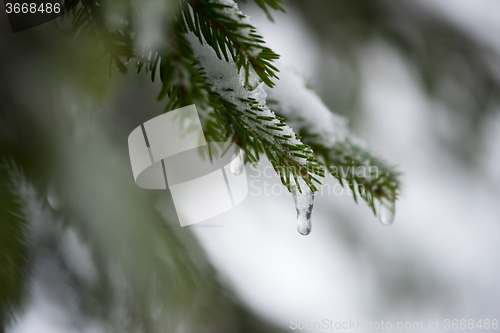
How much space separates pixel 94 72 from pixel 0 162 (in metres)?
0.23

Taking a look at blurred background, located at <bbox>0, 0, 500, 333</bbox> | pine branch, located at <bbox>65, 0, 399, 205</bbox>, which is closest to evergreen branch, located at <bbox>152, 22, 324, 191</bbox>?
pine branch, located at <bbox>65, 0, 399, 205</bbox>

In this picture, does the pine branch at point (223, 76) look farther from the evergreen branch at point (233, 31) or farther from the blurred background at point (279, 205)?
the blurred background at point (279, 205)

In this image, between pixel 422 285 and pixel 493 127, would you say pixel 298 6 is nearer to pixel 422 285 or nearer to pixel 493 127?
pixel 493 127

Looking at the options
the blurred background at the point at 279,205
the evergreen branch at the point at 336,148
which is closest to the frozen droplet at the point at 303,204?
the evergreen branch at the point at 336,148

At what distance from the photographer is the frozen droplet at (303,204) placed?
44cm

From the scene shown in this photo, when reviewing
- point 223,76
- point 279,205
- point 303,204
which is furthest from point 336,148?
point 279,205

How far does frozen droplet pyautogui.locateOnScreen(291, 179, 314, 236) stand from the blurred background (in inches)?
6.1

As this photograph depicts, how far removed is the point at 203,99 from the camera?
8.8 inches

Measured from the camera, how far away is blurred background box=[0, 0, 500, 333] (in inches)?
21.2

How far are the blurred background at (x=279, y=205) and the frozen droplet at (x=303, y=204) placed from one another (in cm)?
15

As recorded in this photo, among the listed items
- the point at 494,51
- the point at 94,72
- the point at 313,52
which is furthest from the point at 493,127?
the point at 94,72

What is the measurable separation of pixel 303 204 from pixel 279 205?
74.5 inches

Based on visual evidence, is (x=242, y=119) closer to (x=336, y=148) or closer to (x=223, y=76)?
(x=223, y=76)

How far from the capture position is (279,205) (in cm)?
236
